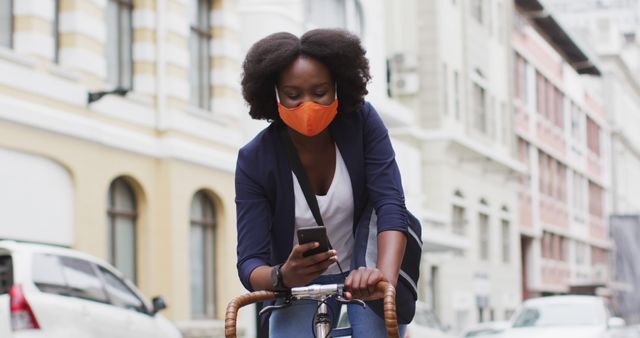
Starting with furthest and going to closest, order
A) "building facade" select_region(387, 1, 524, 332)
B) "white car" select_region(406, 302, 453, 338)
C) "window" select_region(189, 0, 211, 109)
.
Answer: "building facade" select_region(387, 1, 524, 332)
"window" select_region(189, 0, 211, 109)
"white car" select_region(406, 302, 453, 338)

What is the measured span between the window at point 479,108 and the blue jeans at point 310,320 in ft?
133

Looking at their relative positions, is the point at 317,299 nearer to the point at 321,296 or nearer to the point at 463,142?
the point at 321,296

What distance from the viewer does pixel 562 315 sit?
1952cm

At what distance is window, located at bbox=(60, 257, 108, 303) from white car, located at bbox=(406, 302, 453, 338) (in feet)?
25.6

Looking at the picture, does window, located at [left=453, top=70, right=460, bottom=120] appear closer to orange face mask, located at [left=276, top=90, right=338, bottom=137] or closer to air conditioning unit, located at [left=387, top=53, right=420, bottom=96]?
air conditioning unit, located at [left=387, top=53, right=420, bottom=96]

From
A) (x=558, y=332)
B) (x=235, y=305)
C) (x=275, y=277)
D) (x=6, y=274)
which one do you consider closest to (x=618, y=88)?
A: (x=558, y=332)

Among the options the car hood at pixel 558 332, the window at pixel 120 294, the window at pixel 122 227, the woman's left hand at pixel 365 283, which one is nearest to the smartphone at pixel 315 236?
the woman's left hand at pixel 365 283

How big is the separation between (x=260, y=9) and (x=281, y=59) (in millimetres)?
23089

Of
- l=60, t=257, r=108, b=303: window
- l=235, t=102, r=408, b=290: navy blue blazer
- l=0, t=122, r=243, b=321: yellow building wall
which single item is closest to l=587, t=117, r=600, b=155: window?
l=0, t=122, r=243, b=321: yellow building wall

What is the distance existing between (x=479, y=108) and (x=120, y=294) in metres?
33.2

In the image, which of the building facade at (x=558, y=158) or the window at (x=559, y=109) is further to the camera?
the window at (x=559, y=109)

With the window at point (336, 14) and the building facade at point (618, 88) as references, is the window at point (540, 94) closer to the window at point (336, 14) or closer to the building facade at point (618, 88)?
the building facade at point (618, 88)

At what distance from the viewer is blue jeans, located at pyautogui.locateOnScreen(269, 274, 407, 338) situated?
4520mm

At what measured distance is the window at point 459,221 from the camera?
42781 millimetres
